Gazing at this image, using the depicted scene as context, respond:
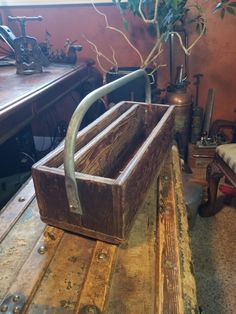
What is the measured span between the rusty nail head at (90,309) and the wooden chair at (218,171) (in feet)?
3.55

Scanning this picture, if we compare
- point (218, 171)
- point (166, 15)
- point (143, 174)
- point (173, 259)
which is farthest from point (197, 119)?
point (173, 259)

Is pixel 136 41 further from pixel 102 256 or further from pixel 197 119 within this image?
pixel 102 256

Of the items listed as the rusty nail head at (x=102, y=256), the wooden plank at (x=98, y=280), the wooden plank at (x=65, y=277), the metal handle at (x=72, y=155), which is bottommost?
the wooden plank at (x=65, y=277)

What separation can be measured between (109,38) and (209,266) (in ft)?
5.69

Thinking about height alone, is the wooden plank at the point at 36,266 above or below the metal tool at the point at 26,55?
below

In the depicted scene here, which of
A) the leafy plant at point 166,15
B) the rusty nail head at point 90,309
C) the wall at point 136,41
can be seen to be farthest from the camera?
the wall at point 136,41

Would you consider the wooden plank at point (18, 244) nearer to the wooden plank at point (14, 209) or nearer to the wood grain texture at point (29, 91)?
the wooden plank at point (14, 209)

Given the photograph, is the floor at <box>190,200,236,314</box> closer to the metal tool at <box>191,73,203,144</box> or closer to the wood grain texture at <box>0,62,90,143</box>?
the metal tool at <box>191,73,203,144</box>

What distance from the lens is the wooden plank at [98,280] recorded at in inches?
18.1

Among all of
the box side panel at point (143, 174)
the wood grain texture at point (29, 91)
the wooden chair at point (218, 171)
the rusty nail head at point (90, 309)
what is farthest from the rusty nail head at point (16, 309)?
the wooden chair at point (218, 171)

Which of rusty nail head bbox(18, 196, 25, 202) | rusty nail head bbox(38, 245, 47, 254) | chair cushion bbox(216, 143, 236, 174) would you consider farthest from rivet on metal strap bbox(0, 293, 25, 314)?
chair cushion bbox(216, 143, 236, 174)

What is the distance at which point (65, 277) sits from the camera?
1.72ft

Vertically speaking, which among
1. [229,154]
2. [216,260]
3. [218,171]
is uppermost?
[229,154]

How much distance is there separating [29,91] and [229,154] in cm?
107
